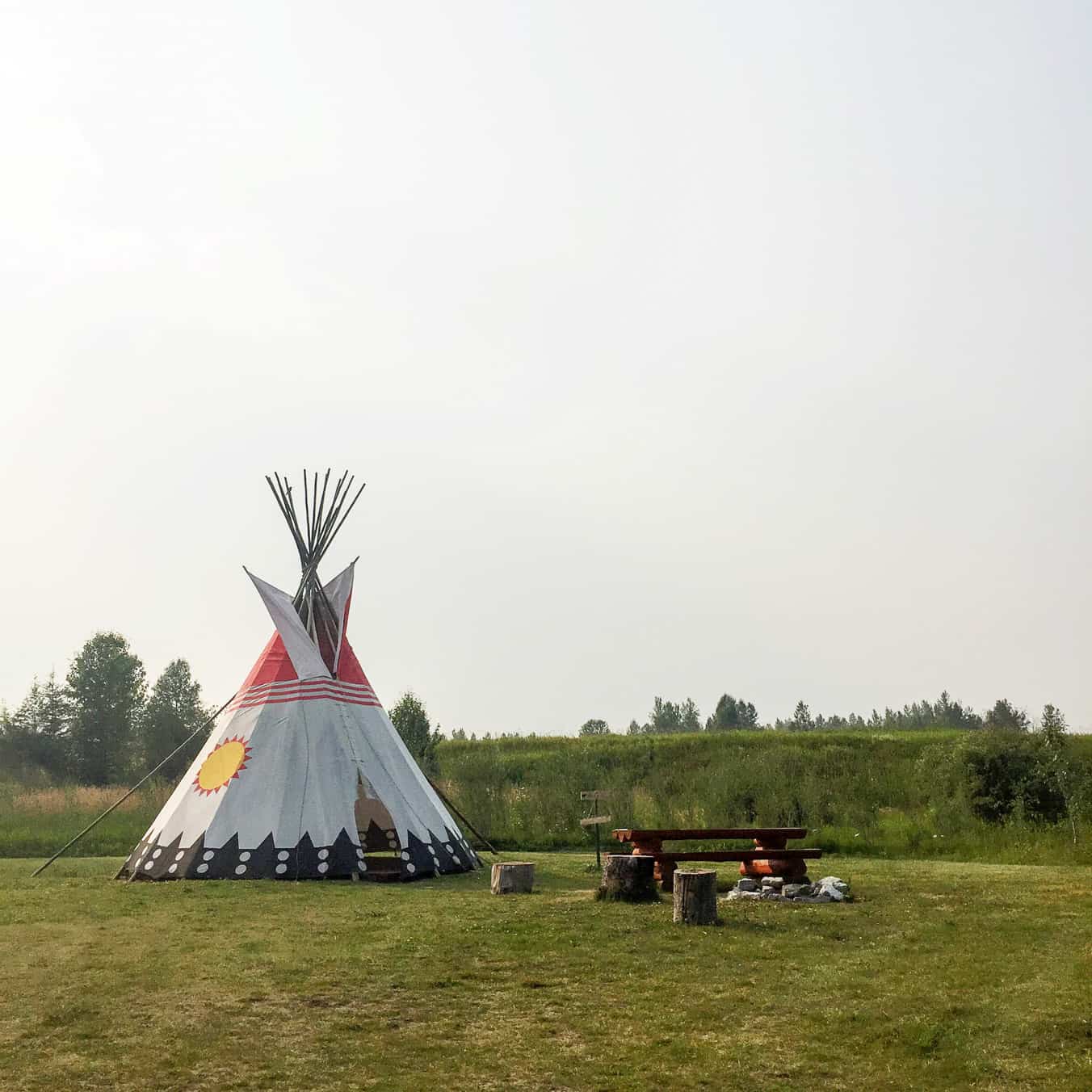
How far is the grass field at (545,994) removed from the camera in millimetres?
4406

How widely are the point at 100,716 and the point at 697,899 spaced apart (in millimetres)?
34203

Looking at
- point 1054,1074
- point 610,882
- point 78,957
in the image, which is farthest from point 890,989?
point 78,957

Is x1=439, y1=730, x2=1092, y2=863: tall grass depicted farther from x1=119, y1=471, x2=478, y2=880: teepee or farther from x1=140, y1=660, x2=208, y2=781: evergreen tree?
x1=140, y1=660, x2=208, y2=781: evergreen tree

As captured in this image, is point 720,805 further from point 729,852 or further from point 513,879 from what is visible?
point 513,879

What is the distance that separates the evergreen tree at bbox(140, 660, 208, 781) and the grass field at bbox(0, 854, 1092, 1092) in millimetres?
28640

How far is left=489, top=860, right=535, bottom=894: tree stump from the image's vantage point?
9.63 meters

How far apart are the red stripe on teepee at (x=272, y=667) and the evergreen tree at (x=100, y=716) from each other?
89.9 feet

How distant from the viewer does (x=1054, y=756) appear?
1655 cm

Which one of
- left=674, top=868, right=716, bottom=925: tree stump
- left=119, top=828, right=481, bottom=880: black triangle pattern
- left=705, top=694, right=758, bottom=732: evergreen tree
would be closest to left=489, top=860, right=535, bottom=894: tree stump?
left=119, top=828, right=481, bottom=880: black triangle pattern

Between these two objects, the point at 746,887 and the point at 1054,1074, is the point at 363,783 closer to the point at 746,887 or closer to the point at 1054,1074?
the point at 746,887

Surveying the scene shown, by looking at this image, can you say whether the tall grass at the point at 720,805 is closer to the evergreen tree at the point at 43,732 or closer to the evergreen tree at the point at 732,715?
the evergreen tree at the point at 43,732

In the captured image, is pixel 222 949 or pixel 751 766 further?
pixel 751 766

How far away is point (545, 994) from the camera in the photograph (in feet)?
18.6

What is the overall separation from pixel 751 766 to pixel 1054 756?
5.33 m
